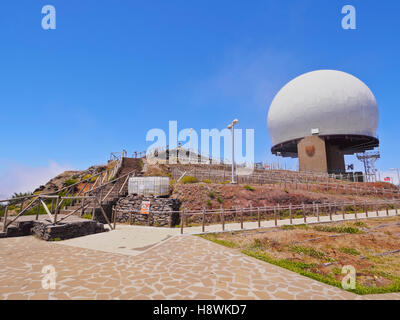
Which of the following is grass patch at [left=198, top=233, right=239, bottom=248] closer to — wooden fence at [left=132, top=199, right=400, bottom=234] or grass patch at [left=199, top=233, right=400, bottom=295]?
grass patch at [left=199, top=233, right=400, bottom=295]

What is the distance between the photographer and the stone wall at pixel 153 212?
547 inches

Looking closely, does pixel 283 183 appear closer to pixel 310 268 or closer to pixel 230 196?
pixel 230 196

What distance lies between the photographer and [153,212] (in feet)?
47.0

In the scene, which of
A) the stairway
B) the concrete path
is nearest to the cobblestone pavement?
the concrete path

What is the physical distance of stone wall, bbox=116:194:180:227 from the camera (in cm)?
1390

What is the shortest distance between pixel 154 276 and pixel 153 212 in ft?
30.9

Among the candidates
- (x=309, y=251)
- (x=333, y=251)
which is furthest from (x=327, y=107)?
(x=309, y=251)

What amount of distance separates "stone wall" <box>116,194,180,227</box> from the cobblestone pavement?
6.18m

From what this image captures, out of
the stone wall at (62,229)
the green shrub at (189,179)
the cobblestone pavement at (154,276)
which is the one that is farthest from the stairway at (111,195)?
the cobblestone pavement at (154,276)

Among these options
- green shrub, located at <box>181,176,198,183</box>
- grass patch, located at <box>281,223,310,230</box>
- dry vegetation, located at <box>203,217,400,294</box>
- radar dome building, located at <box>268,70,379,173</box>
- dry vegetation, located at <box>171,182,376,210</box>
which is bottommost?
dry vegetation, located at <box>203,217,400,294</box>
